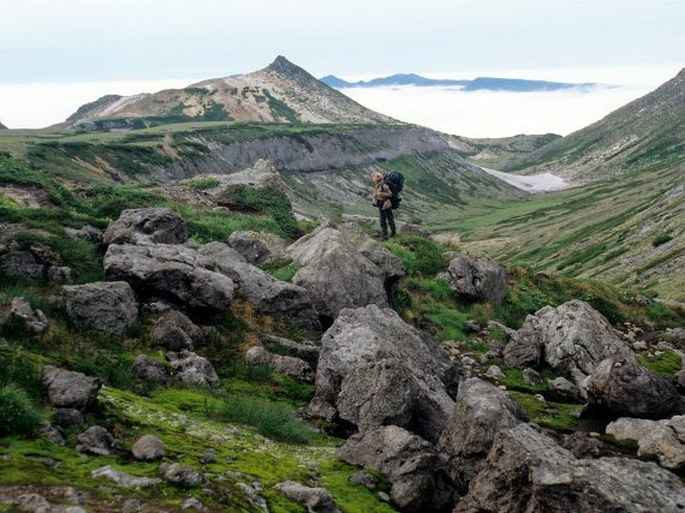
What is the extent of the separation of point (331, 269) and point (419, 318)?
15.2 feet

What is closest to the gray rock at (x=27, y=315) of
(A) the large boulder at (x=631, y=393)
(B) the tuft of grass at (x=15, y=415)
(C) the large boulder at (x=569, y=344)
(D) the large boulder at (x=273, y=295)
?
(B) the tuft of grass at (x=15, y=415)

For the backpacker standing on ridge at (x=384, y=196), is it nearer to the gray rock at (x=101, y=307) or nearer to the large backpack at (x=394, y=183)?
the large backpack at (x=394, y=183)

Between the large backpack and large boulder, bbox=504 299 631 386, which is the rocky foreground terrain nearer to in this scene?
large boulder, bbox=504 299 631 386

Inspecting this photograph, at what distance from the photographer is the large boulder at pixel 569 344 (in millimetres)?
21891

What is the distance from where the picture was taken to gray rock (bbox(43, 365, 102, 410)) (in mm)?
9391

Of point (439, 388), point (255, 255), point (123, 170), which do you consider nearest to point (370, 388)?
point (439, 388)

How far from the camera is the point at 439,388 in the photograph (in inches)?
609

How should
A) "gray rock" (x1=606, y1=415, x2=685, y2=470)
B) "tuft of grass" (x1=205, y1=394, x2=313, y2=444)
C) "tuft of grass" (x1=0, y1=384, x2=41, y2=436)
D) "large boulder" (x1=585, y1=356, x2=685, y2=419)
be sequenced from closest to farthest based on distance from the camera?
1. "tuft of grass" (x1=0, y1=384, x2=41, y2=436)
2. "tuft of grass" (x1=205, y1=394, x2=313, y2=444)
3. "gray rock" (x1=606, y1=415, x2=685, y2=470)
4. "large boulder" (x1=585, y1=356, x2=685, y2=419)

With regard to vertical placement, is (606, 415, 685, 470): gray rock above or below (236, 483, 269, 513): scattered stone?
below

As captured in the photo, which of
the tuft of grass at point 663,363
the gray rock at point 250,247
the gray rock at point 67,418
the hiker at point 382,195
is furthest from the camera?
the hiker at point 382,195

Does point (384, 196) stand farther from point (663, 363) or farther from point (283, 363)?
point (283, 363)

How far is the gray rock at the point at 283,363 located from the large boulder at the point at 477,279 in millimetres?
12745

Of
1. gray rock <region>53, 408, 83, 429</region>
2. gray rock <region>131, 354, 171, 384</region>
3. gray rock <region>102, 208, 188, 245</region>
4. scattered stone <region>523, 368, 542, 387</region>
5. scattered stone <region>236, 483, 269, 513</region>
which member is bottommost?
scattered stone <region>523, 368, 542, 387</region>

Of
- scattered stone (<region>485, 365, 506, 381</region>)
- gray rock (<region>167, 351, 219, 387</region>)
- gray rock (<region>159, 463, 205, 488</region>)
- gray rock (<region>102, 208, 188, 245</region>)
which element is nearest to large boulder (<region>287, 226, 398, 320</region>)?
scattered stone (<region>485, 365, 506, 381</region>)
